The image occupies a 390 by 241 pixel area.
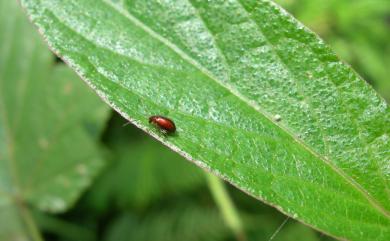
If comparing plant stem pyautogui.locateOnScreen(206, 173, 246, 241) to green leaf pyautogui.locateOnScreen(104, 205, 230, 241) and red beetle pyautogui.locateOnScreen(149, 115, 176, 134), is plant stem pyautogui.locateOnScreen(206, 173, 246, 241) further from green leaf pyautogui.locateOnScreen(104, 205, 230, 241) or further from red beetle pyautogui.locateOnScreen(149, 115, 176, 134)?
red beetle pyautogui.locateOnScreen(149, 115, 176, 134)

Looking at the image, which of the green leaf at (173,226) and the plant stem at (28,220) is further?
the green leaf at (173,226)

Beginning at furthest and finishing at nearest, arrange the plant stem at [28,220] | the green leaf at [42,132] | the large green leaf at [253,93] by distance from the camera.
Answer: the green leaf at [42,132]
the plant stem at [28,220]
the large green leaf at [253,93]

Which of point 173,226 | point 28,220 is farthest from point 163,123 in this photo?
point 173,226

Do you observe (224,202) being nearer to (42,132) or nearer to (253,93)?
(42,132)

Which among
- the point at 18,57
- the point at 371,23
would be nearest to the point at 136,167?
the point at 18,57

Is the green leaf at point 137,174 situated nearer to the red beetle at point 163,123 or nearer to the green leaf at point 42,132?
the green leaf at point 42,132

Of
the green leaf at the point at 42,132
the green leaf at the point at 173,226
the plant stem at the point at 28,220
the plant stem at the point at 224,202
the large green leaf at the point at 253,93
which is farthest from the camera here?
the green leaf at the point at 173,226

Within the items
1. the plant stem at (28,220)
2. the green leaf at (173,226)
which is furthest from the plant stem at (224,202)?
the plant stem at (28,220)
